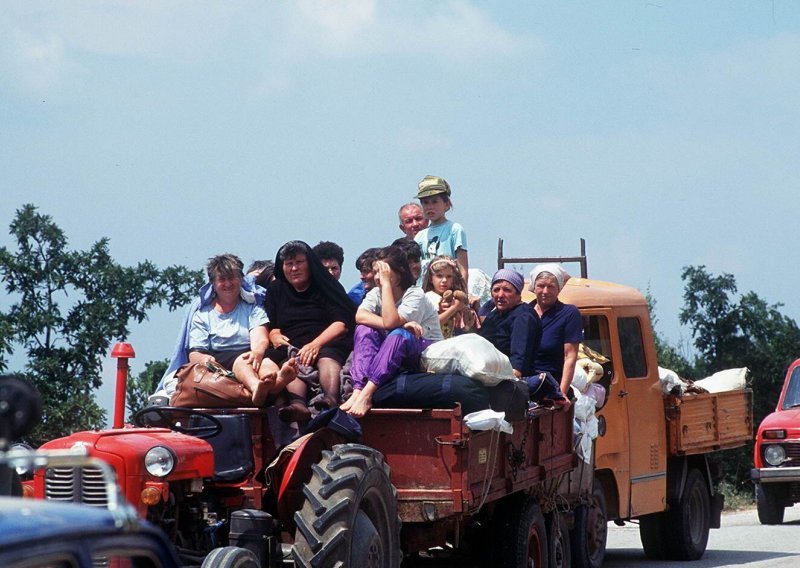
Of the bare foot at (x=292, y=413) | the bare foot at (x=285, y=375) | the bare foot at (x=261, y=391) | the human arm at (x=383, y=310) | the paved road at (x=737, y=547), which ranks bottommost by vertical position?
the paved road at (x=737, y=547)

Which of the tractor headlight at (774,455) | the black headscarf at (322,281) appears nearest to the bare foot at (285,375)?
the black headscarf at (322,281)

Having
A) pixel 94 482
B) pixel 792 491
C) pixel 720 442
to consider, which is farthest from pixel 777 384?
pixel 94 482

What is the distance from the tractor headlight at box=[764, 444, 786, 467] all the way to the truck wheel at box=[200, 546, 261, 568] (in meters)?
12.2

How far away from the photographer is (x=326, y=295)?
958cm

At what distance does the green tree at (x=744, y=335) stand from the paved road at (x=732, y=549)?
24.5 feet

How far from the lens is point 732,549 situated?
15406 mm

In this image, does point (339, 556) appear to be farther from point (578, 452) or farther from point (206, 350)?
point (578, 452)

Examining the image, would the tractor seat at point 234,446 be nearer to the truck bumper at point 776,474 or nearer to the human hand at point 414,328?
the human hand at point 414,328

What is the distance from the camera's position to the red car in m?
18.3

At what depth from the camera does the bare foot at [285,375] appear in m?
8.80

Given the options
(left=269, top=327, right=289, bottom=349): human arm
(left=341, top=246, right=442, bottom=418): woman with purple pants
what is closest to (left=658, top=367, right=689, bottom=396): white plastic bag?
(left=341, top=246, right=442, bottom=418): woman with purple pants

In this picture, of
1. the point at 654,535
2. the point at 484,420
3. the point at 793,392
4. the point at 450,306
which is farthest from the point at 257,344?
the point at 793,392

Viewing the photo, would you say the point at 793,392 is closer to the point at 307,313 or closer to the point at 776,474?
the point at 776,474

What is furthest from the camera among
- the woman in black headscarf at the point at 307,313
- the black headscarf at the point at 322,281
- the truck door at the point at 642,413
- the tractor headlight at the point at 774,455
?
the tractor headlight at the point at 774,455
